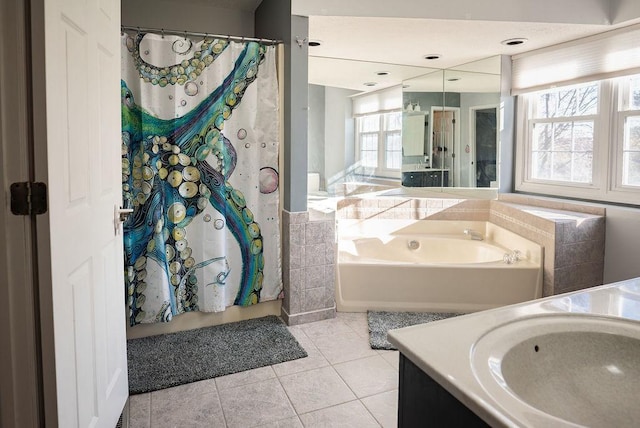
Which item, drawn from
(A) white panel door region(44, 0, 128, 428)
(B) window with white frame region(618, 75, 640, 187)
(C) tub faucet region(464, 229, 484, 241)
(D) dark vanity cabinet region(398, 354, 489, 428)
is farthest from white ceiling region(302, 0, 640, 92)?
(D) dark vanity cabinet region(398, 354, 489, 428)

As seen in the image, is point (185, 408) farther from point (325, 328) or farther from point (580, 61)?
point (580, 61)

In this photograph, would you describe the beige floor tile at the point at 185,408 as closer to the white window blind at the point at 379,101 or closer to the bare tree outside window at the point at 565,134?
the white window blind at the point at 379,101

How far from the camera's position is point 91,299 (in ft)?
5.20

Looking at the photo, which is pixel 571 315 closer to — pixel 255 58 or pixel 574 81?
pixel 255 58

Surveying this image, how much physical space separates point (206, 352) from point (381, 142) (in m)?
2.35

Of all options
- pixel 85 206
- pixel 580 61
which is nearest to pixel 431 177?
pixel 580 61

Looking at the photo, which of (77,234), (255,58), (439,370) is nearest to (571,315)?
(439,370)

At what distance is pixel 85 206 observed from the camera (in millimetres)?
1525

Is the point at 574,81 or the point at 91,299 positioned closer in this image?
the point at 91,299

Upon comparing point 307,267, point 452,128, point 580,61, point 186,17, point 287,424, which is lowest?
point 287,424

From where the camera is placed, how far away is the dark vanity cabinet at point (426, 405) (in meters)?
0.97

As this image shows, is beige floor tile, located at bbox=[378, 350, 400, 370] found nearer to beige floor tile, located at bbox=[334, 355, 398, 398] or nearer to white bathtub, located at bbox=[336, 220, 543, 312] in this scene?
beige floor tile, located at bbox=[334, 355, 398, 398]

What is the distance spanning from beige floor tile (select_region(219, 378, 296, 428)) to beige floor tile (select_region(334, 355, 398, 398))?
0.36 meters

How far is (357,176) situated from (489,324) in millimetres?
2817
